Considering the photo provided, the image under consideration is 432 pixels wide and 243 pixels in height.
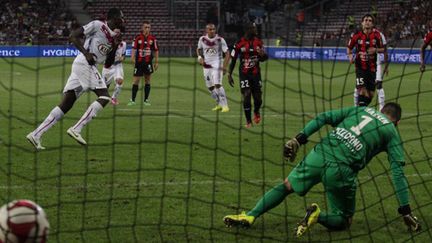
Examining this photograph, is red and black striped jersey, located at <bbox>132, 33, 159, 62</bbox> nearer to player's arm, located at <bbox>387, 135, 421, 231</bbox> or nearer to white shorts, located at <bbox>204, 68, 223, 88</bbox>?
white shorts, located at <bbox>204, 68, 223, 88</bbox>

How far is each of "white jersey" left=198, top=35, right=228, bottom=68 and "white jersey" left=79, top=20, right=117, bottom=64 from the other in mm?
5409

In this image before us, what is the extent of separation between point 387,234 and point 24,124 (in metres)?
8.49

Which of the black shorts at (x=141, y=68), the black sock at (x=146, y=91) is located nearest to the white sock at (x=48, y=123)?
the black sock at (x=146, y=91)

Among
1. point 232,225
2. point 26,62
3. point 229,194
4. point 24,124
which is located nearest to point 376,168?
point 229,194

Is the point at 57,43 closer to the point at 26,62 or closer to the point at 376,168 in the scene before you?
the point at 26,62

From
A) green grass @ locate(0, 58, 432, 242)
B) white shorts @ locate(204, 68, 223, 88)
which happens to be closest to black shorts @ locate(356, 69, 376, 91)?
green grass @ locate(0, 58, 432, 242)

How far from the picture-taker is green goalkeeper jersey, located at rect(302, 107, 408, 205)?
6340 millimetres

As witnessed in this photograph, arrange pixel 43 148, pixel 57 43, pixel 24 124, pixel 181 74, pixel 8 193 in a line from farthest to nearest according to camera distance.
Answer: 1. pixel 181 74
2. pixel 57 43
3. pixel 24 124
4. pixel 43 148
5. pixel 8 193

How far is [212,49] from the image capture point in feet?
55.0

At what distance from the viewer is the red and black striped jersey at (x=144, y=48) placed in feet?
60.3

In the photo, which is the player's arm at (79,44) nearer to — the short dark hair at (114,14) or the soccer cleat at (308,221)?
the short dark hair at (114,14)

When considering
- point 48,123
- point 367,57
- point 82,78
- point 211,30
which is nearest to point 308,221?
point 48,123

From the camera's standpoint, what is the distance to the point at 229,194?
25.8ft

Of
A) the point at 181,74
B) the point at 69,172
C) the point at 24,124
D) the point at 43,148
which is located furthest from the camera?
the point at 181,74
